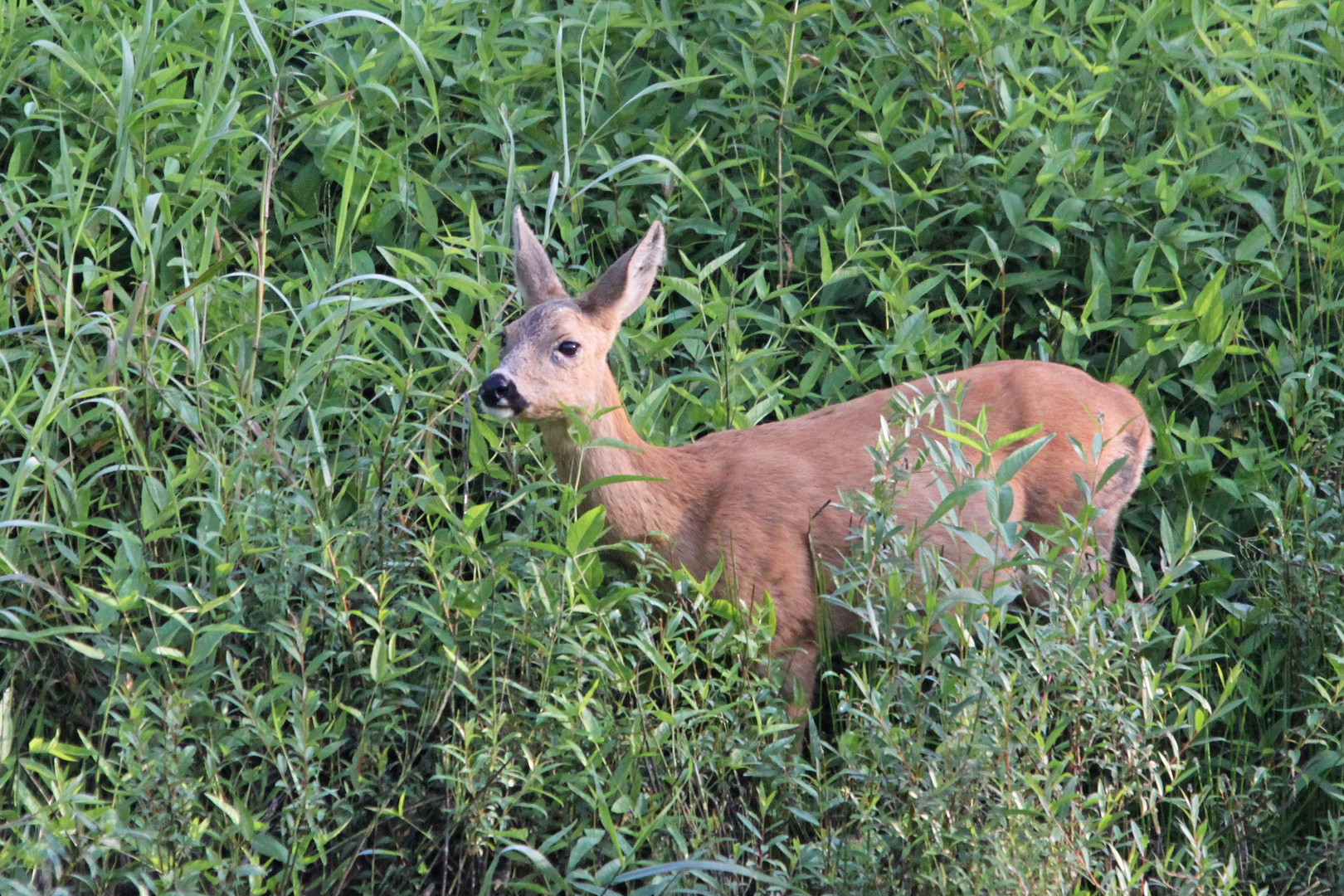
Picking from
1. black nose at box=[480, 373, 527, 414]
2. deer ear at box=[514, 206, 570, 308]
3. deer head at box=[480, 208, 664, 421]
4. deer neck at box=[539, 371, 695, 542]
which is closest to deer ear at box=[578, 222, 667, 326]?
deer head at box=[480, 208, 664, 421]

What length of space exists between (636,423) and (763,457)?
1.38 ft

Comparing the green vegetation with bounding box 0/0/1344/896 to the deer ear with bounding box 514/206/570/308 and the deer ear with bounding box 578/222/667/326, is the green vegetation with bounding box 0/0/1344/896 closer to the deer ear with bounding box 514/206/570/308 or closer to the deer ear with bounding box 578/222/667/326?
the deer ear with bounding box 514/206/570/308

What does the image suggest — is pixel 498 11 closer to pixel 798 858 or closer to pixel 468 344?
pixel 468 344

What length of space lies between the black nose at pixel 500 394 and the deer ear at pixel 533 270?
2.20 ft

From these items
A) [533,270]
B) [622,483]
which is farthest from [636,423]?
[533,270]

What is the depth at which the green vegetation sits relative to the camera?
3.19 m

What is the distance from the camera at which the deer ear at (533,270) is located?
468 cm

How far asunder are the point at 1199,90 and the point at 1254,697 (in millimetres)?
2252

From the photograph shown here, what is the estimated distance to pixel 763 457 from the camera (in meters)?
4.43

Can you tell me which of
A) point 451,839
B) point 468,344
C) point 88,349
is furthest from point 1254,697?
point 88,349

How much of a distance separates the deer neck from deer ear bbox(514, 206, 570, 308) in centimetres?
52

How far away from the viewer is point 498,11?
18.4ft

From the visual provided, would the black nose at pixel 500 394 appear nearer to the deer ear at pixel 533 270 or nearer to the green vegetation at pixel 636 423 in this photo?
the green vegetation at pixel 636 423

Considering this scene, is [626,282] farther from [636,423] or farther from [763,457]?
[763,457]
